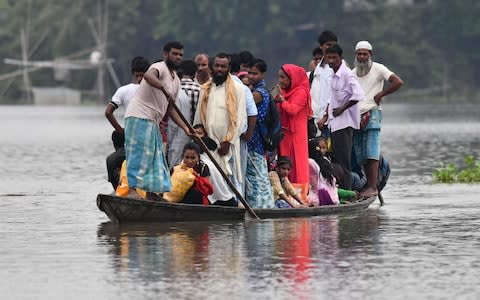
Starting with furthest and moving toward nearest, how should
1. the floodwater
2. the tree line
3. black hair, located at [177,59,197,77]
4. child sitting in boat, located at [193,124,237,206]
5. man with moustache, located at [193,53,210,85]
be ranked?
1. the tree line
2. man with moustache, located at [193,53,210,85]
3. black hair, located at [177,59,197,77]
4. child sitting in boat, located at [193,124,237,206]
5. the floodwater

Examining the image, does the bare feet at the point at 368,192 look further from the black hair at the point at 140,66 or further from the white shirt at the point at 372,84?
the black hair at the point at 140,66

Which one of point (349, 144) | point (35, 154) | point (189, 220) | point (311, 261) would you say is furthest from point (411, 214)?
point (35, 154)

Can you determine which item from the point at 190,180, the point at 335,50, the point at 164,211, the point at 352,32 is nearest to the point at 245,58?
the point at 335,50

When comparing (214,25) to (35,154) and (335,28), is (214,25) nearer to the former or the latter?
(335,28)

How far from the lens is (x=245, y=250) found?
35.8 ft

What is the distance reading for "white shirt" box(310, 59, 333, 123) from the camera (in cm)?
1448

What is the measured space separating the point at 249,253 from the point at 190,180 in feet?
6.85

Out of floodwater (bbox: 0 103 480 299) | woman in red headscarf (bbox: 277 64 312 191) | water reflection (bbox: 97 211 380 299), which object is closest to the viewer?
floodwater (bbox: 0 103 480 299)

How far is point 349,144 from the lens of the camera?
14.3 m

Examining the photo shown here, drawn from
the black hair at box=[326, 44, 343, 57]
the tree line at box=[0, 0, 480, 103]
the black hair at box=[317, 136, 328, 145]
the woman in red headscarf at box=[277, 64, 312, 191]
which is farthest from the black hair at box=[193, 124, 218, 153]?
the tree line at box=[0, 0, 480, 103]

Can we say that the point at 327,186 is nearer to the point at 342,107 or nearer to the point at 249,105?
the point at 342,107

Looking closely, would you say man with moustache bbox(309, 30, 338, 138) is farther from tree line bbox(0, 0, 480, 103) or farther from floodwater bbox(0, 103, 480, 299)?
tree line bbox(0, 0, 480, 103)

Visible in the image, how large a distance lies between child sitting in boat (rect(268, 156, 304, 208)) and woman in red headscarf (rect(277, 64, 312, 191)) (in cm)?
12

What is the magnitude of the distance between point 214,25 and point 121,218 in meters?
71.8
